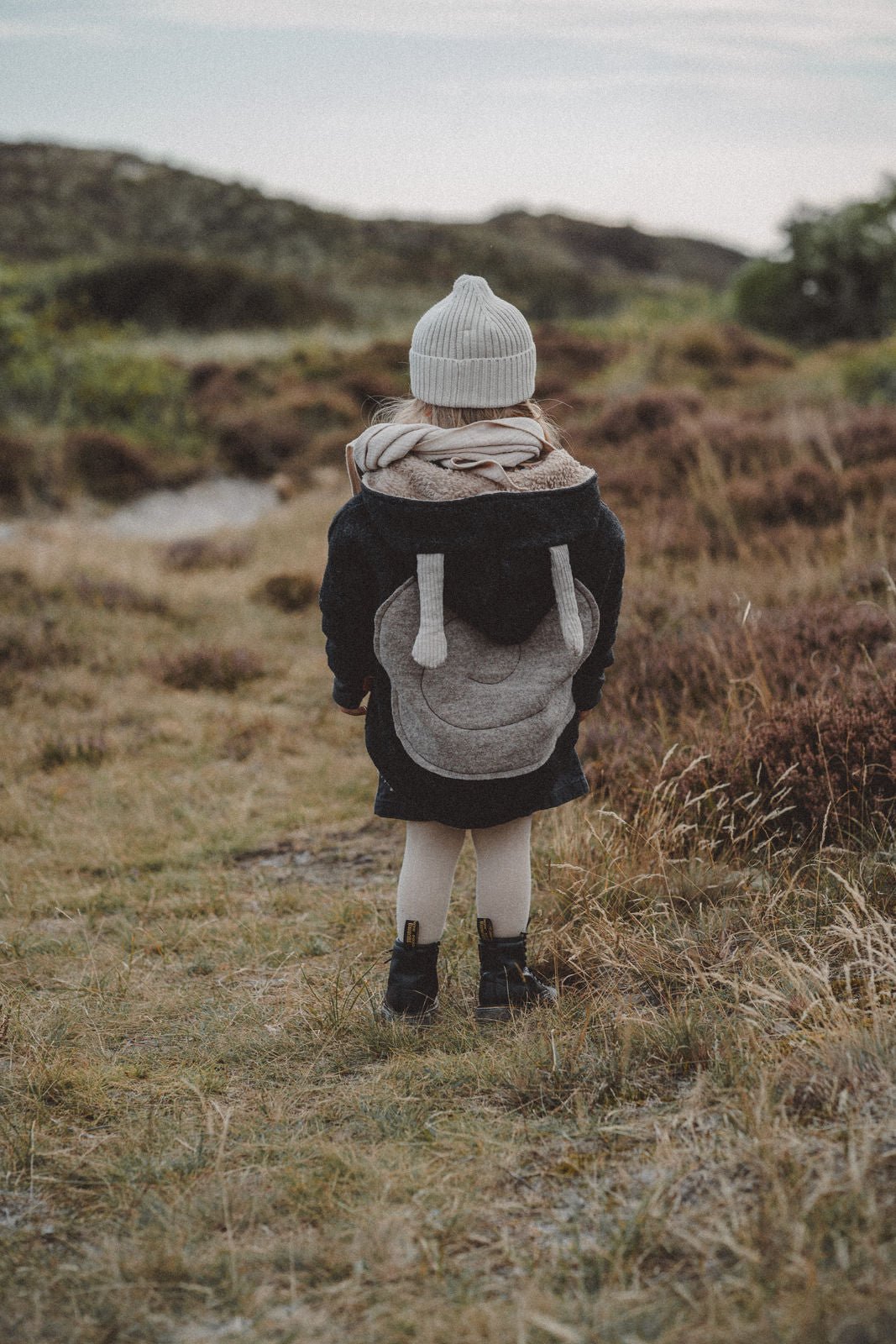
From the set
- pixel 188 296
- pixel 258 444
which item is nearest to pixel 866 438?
pixel 258 444

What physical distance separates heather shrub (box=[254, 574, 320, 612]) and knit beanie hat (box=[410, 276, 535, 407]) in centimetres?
545

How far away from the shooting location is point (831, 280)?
17.7 meters

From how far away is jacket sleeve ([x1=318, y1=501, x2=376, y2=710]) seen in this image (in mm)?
2416

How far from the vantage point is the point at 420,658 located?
2285mm

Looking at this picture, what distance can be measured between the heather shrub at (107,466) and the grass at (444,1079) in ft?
29.2

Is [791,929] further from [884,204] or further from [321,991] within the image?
[884,204]

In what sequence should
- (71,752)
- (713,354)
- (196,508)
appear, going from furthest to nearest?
(713,354), (196,508), (71,752)

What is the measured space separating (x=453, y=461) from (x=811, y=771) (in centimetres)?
166

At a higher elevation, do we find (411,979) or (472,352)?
(472,352)

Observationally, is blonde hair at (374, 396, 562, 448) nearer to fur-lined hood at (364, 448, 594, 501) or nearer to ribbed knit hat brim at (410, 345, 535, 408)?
ribbed knit hat brim at (410, 345, 535, 408)

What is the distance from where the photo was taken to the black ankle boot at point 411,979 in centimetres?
261

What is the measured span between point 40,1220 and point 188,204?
47.6 metres

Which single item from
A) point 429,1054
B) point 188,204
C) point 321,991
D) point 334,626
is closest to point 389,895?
point 321,991

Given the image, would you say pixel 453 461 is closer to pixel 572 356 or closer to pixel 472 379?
pixel 472 379
